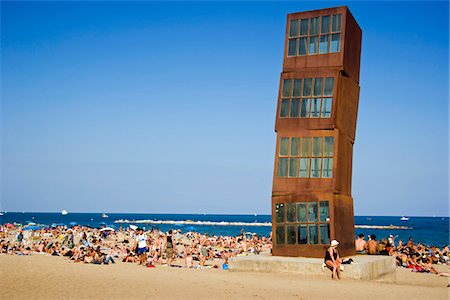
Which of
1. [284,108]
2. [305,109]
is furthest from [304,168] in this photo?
[284,108]

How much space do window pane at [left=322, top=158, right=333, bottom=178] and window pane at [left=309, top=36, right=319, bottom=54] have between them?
4.65m

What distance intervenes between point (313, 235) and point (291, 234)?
94 cm

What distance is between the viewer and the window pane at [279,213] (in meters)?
21.9

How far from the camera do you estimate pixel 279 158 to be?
22328 millimetres

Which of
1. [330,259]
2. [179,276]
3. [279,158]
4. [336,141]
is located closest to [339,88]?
[336,141]

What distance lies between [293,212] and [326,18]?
817 cm

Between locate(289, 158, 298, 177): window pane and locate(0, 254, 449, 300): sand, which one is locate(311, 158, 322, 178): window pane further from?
locate(0, 254, 449, 300): sand

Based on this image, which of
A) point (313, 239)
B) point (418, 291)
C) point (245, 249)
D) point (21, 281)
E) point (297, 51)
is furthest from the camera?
point (245, 249)

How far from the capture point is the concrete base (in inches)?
744

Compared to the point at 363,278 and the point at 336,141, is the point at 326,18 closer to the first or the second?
the point at 336,141

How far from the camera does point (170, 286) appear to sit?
16094 millimetres

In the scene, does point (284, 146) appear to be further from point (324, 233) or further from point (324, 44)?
point (324, 44)

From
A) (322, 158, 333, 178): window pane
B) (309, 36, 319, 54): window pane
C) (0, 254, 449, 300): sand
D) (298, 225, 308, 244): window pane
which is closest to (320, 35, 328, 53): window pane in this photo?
(309, 36, 319, 54): window pane

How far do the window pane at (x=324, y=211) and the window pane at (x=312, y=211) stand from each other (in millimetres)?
240
